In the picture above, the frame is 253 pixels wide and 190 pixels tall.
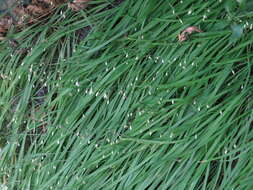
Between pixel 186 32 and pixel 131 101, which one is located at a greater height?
pixel 186 32

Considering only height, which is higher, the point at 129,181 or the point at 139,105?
the point at 139,105

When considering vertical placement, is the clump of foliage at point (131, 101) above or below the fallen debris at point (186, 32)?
below

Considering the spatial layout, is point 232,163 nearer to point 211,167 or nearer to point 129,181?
point 211,167

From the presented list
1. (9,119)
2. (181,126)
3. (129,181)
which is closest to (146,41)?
(181,126)

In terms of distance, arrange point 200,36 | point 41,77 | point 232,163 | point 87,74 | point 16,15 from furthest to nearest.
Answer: point 16,15, point 41,77, point 87,74, point 200,36, point 232,163

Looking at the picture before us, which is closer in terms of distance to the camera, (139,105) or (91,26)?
(139,105)

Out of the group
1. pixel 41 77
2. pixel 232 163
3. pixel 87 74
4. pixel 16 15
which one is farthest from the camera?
pixel 16 15

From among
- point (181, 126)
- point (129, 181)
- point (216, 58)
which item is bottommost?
point (129, 181)

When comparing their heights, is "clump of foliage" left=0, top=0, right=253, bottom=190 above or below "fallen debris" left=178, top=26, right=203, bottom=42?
below
